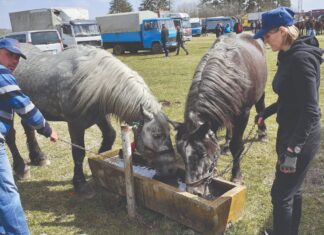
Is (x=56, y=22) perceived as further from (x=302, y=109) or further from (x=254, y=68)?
(x=302, y=109)

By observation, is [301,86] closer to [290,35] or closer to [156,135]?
[290,35]

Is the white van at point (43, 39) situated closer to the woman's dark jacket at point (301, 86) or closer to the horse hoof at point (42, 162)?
the horse hoof at point (42, 162)

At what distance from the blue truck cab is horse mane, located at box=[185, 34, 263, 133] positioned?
21.2m

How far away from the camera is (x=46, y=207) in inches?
185

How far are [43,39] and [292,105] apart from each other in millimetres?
18924

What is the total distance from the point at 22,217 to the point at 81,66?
1.96 metres

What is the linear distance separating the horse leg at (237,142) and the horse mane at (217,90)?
0.43 meters

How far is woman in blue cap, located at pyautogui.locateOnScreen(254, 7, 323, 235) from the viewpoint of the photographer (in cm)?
260

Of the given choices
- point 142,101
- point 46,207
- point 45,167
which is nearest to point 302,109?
point 142,101

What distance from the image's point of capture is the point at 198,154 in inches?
138

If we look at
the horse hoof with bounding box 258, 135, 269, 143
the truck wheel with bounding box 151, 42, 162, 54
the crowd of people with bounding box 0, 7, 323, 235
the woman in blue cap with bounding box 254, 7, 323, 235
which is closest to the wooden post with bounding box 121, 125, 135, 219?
the crowd of people with bounding box 0, 7, 323, 235

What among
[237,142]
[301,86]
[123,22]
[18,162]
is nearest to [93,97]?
[237,142]

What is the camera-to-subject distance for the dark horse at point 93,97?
3986mm

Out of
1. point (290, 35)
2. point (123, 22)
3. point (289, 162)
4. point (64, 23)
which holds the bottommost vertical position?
point (289, 162)
